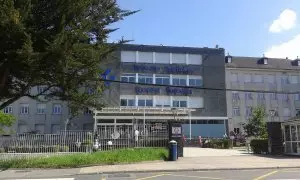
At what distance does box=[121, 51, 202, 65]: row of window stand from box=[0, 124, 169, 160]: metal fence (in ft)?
116

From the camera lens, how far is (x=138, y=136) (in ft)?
91.9

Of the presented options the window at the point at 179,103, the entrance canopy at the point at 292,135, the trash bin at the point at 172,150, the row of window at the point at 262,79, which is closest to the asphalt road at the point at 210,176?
the trash bin at the point at 172,150

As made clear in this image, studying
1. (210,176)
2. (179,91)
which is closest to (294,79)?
(179,91)

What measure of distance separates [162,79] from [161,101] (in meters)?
3.23

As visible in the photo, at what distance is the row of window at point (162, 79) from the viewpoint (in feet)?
205

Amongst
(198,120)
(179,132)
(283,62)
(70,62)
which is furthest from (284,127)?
(283,62)

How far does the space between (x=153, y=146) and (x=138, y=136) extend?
1.16 metres

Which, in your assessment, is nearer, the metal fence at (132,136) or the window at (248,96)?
the metal fence at (132,136)

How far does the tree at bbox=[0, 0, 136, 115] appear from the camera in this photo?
15.3 metres

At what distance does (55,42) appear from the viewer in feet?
50.6

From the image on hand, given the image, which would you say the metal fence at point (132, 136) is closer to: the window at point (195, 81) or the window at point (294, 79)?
the window at point (195, 81)

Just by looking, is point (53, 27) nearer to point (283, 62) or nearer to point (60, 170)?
point (60, 170)

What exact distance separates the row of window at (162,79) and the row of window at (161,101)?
87.0 inches

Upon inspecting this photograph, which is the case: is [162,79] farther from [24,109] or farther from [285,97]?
[285,97]
